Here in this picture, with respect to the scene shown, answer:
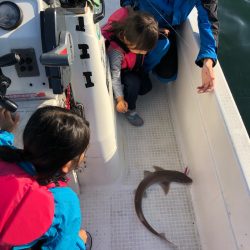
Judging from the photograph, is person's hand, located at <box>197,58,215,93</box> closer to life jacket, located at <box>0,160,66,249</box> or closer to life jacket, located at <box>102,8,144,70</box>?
life jacket, located at <box>102,8,144,70</box>

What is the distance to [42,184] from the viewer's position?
125 centimetres

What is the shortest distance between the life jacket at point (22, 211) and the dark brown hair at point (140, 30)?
1.38m

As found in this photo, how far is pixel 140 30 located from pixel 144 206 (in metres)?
1.16

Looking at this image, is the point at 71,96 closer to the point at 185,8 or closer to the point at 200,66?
the point at 200,66

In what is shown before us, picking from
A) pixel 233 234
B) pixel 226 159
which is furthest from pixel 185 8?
pixel 233 234

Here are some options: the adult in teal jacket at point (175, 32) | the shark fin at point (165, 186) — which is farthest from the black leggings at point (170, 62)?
the shark fin at point (165, 186)

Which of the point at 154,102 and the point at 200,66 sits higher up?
the point at 200,66

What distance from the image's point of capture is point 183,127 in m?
2.54

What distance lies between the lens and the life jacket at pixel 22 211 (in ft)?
3.31

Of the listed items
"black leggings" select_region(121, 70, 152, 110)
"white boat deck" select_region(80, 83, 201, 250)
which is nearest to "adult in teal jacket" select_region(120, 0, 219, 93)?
"black leggings" select_region(121, 70, 152, 110)

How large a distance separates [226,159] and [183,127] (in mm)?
838

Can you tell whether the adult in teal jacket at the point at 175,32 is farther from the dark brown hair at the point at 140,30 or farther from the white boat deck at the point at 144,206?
the white boat deck at the point at 144,206

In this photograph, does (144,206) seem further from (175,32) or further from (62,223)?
(175,32)

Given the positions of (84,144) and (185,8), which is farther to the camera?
(185,8)
